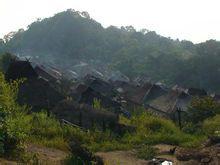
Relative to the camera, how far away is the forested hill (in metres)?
82.0

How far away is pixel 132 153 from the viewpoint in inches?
722

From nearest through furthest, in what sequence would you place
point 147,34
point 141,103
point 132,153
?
1. point 132,153
2. point 141,103
3. point 147,34

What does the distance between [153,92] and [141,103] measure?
2.69 m

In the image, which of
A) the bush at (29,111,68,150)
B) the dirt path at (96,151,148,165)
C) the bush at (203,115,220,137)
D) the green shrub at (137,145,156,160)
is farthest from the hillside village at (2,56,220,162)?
the bush at (29,111,68,150)

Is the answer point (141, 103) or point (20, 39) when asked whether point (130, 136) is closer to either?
point (141, 103)

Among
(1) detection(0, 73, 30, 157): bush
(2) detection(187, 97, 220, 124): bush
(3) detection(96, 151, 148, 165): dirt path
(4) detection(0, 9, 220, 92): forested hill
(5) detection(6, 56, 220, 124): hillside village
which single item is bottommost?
(3) detection(96, 151, 148, 165): dirt path

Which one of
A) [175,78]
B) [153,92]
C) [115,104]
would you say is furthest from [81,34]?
[115,104]

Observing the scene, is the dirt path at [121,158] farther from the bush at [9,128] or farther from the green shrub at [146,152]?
the bush at [9,128]

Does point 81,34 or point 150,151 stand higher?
point 81,34

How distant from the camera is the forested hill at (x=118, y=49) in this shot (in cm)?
8200

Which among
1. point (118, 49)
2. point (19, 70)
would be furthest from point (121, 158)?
point (118, 49)

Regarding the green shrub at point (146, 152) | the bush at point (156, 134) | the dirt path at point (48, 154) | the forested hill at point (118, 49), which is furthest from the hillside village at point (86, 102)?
the forested hill at point (118, 49)

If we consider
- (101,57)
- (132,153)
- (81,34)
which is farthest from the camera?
(81,34)

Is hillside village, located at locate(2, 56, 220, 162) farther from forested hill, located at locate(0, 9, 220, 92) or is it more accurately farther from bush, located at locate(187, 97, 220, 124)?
forested hill, located at locate(0, 9, 220, 92)
